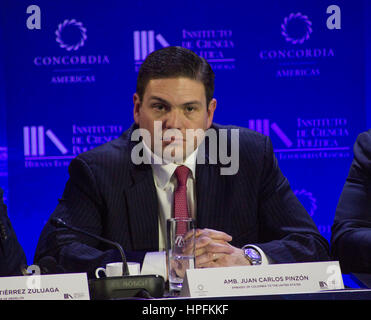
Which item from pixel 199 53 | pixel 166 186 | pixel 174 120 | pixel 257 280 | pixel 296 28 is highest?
pixel 296 28

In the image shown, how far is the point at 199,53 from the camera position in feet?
13.3

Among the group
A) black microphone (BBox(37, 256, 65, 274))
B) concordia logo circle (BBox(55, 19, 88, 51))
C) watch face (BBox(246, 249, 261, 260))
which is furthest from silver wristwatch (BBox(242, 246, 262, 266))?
concordia logo circle (BBox(55, 19, 88, 51))

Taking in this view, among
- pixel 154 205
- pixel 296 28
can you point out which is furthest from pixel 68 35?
pixel 154 205

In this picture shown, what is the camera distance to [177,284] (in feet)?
6.05

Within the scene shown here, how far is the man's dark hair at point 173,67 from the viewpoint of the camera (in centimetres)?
277

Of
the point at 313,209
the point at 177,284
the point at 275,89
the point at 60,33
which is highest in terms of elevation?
the point at 60,33

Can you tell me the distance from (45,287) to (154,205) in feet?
4.15

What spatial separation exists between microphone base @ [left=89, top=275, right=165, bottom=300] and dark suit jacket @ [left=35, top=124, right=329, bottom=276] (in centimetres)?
91

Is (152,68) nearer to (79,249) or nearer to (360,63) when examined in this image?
(79,249)

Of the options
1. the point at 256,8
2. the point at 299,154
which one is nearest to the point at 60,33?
the point at 256,8

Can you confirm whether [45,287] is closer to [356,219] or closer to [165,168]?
[165,168]

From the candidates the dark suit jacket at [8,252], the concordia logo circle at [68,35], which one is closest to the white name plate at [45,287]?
the dark suit jacket at [8,252]

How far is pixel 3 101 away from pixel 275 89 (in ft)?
6.64

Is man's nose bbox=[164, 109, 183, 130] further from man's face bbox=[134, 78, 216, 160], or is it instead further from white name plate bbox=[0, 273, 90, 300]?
white name plate bbox=[0, 273, 90, 300]
